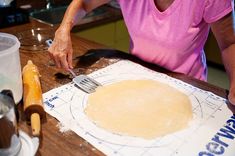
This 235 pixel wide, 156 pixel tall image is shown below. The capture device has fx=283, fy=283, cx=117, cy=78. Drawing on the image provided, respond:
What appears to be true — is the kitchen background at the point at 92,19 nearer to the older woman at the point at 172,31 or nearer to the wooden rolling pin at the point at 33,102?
the older woman at the point at 172,31

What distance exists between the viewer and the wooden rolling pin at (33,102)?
600 mm

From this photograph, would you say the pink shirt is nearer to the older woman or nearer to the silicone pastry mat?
the older woman

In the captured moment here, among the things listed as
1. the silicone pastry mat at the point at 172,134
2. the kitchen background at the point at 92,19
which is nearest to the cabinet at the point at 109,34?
the kitchen background at the point at 92,19

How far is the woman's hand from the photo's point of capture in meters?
0.88

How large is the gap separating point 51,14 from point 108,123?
1.24 m

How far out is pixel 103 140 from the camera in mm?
604

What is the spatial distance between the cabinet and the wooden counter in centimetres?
36

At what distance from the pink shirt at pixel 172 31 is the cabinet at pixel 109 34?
59 centimetres

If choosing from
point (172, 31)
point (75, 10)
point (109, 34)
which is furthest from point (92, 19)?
point (172, 31)

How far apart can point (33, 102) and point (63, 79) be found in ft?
0.65

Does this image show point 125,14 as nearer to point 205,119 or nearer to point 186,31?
point 186,31

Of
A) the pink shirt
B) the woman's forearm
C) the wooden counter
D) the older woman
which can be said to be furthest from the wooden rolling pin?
the pink shirt

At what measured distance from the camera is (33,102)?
0.66 m

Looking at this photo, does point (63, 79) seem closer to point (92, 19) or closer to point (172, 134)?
point (172, 134)
